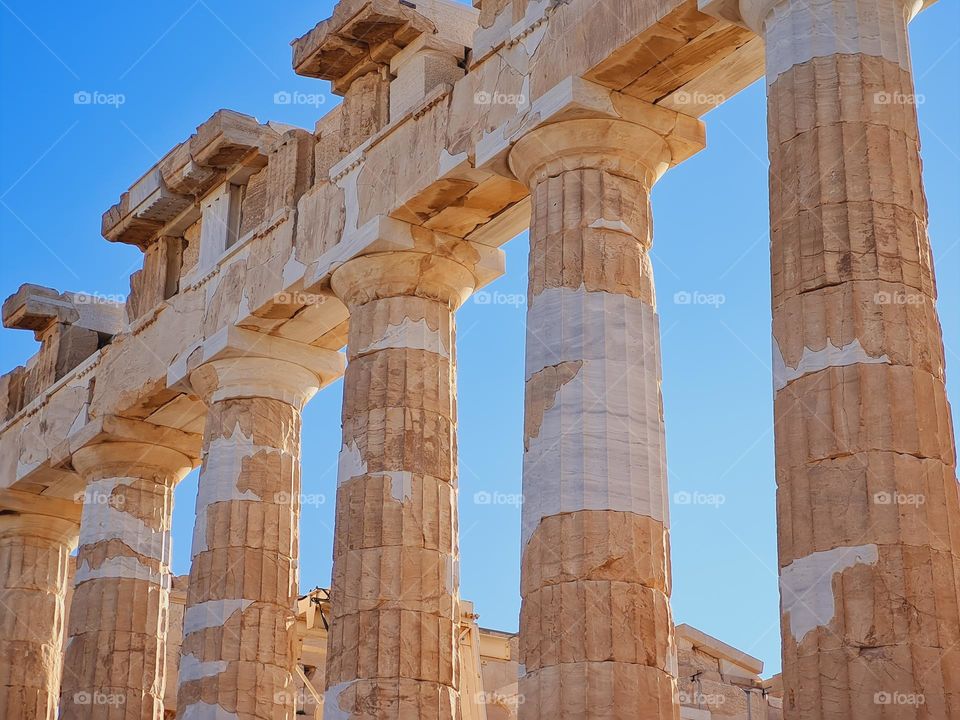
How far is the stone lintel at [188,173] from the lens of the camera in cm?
2623

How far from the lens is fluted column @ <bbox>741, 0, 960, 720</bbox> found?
13586mm

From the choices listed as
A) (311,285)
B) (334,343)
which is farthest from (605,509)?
(334,343)

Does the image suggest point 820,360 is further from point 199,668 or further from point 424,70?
point 199,668

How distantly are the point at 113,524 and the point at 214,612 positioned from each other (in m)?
4.74

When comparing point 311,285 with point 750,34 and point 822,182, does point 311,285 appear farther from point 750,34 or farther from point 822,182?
point 822,182

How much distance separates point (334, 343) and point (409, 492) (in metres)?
5.11

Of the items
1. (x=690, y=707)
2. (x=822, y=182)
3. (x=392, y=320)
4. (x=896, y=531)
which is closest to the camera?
(x=896, y=531)

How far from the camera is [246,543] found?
24.6 m

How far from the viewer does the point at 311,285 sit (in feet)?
77.2

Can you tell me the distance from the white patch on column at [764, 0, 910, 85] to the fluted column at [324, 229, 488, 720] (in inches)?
291

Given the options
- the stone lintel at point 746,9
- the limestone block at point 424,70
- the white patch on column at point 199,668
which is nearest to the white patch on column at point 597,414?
the stone lintel at point 746,9

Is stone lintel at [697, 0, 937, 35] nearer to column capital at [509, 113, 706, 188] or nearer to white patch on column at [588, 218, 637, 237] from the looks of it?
column capital at [509, 113, 706, 188]

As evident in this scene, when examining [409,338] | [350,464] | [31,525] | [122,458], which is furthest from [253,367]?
[31,525]

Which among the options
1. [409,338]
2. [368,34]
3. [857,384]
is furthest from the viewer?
[368,34]
